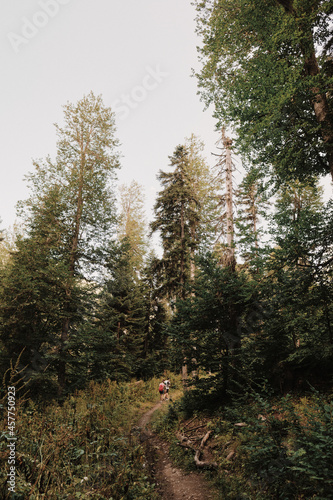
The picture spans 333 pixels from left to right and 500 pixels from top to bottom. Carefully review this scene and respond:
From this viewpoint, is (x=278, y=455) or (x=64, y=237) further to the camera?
(x=64, y=237)

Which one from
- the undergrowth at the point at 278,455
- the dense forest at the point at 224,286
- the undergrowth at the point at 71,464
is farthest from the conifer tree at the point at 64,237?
the undergrowth at the point at 278,455

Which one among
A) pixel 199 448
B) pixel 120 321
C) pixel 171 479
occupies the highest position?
pixel 120 321

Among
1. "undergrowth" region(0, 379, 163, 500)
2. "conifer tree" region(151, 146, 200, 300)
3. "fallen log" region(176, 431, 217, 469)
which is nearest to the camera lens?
"undergrowth" region(0, 379, 163, 500)

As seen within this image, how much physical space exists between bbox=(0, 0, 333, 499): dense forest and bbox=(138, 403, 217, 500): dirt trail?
632mm

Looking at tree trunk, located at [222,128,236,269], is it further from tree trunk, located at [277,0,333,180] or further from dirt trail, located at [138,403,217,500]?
dirt trail, located at [138,403,217,500]

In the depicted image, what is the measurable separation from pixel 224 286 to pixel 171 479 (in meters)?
5.90

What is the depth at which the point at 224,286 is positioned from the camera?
31.0ft

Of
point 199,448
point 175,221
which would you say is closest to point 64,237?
point 175,221

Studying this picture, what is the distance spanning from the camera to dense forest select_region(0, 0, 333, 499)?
16.4 feet

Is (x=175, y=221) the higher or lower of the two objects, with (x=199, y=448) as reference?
higher

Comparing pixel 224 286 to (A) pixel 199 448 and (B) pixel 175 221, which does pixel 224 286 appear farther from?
(B) pixel 175 221

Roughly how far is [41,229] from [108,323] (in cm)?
561

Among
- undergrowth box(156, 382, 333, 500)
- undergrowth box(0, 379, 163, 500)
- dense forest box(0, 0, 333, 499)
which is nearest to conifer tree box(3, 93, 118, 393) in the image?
dense forest box(0, 0, 333, 499)

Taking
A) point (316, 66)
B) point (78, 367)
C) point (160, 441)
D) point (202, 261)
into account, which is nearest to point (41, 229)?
point (78, 367)
